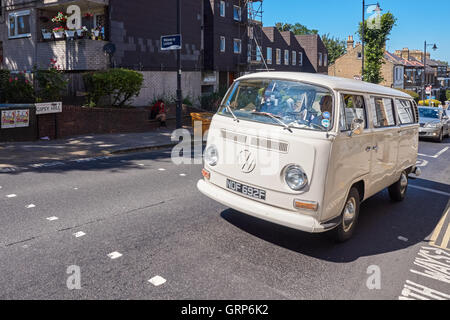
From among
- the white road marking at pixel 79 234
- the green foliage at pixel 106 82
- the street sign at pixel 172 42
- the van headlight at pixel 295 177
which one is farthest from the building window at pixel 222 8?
the van headlight at pixel 295 177

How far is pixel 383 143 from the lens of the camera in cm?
674

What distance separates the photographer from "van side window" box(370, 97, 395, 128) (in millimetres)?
6527

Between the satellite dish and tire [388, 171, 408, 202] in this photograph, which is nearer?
tire [388, 171, 408, 202]

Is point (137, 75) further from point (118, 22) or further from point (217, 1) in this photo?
point (217, 1)

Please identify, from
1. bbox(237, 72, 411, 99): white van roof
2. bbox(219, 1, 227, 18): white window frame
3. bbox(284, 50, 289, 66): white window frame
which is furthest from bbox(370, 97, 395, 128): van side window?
bbox(284, 50, 289, 66): white window frame

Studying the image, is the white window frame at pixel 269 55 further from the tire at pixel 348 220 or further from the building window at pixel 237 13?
the tire at pixel 348 220

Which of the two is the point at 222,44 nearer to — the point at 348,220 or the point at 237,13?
the point at 237,13

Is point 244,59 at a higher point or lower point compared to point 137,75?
higher

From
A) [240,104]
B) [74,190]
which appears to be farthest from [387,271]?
[74,190]

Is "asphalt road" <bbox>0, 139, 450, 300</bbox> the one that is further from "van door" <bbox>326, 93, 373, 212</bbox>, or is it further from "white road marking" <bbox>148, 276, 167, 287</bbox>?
"van door" <bbox>326, 93, 373, 212</bbox>

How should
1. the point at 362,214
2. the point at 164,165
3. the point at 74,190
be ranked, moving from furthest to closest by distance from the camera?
the point at 164,165, the point at 74,190, the point at 362,214

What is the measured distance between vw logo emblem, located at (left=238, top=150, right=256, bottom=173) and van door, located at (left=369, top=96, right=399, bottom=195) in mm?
2048
